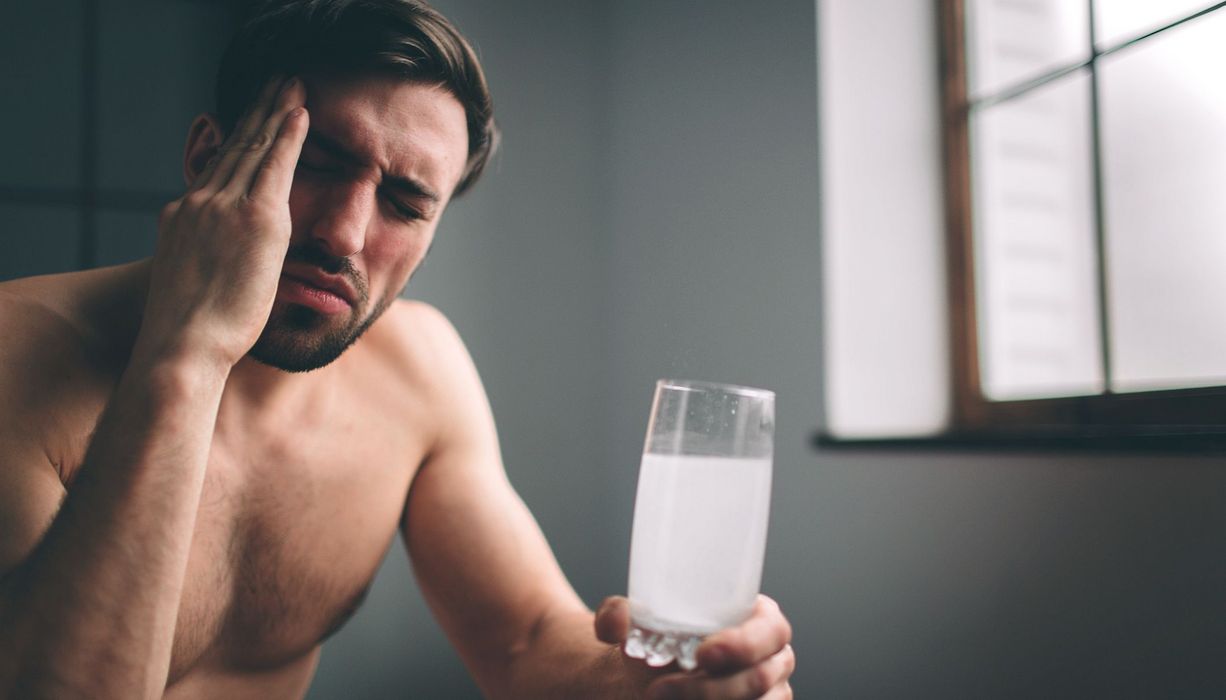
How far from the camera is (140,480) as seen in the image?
0.71 meters

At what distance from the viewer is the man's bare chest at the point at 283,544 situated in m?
1.04

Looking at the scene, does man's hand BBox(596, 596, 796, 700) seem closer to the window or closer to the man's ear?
the window

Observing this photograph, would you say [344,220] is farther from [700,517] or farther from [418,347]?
[700,517]

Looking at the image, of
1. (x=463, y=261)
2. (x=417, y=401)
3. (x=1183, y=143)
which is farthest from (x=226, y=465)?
(x=1183, y=143)

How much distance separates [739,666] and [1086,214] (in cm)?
117

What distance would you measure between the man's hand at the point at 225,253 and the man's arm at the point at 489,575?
456 mm

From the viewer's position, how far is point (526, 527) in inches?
47.8

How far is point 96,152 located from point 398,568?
1165 mm

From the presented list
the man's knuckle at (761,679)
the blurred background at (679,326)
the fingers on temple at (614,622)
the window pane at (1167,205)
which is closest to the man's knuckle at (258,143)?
the fingers on temple at (614,622)

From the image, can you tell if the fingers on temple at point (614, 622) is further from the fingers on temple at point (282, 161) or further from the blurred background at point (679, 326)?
the blurred background at point (679, 326)

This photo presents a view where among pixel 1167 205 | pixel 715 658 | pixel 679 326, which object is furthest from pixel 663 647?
pixel 679 326

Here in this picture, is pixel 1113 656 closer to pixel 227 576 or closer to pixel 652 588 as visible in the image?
pixel 652 588

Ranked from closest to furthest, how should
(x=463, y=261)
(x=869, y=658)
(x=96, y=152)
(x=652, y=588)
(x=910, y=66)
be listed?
(x=652, y=588) → (x=869, y=658) → (x=910, y=66) → (x=96, y=152) → (x=463, y=261)

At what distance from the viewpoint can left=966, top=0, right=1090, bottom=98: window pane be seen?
1492mm
